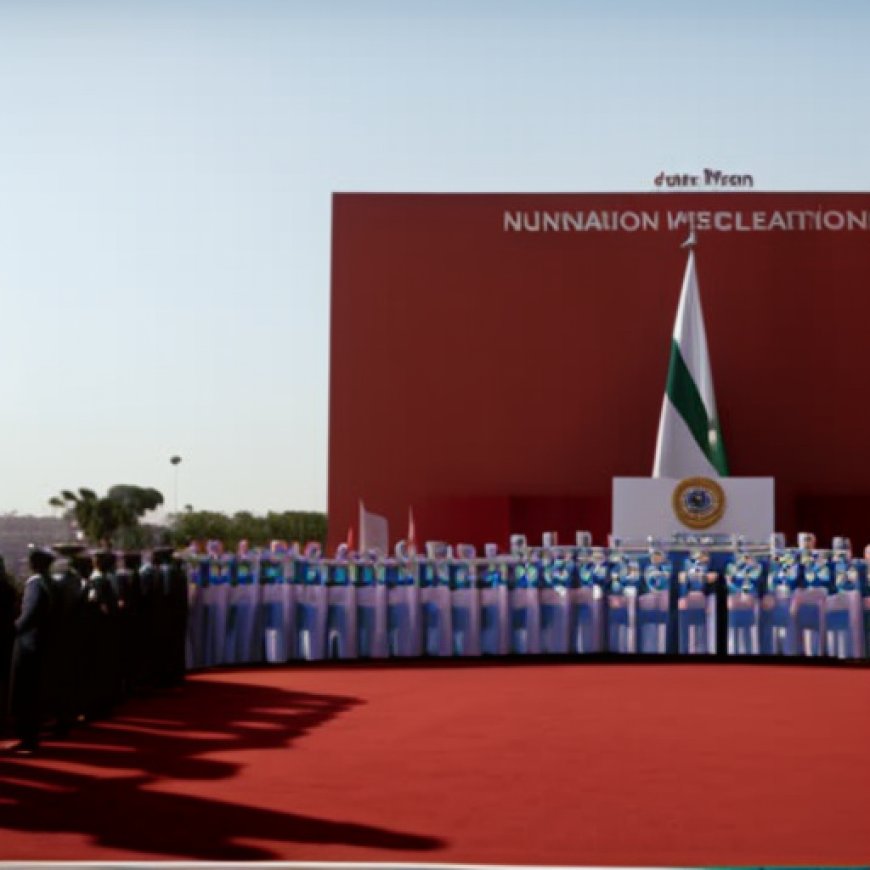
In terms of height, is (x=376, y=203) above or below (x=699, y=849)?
above

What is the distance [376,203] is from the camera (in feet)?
74.4

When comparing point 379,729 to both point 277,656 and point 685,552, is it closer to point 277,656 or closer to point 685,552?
point 277,656

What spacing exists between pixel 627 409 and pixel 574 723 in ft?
41.9

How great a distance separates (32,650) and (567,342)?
47.2 ft

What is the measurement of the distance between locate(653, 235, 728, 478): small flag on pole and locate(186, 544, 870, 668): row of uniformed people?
556 cm

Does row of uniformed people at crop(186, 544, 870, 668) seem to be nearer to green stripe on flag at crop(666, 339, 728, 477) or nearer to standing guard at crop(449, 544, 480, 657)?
standing guard at crop(449, 544, 480, 657)

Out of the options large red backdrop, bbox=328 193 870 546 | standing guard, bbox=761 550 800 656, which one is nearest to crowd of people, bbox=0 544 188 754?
standing guard, bbox=761 550 800 656

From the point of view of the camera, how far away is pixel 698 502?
57.4 feet

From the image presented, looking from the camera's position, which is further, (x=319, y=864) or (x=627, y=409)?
(x=627, y=409)

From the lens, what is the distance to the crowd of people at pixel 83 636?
9.03 metres

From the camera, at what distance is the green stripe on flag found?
20.9m


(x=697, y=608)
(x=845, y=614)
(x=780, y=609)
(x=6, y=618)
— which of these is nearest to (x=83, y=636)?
(x=6, y=618)

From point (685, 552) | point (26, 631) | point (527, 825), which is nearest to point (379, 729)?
point (26, 631)

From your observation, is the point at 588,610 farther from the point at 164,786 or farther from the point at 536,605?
the point at 164,786
